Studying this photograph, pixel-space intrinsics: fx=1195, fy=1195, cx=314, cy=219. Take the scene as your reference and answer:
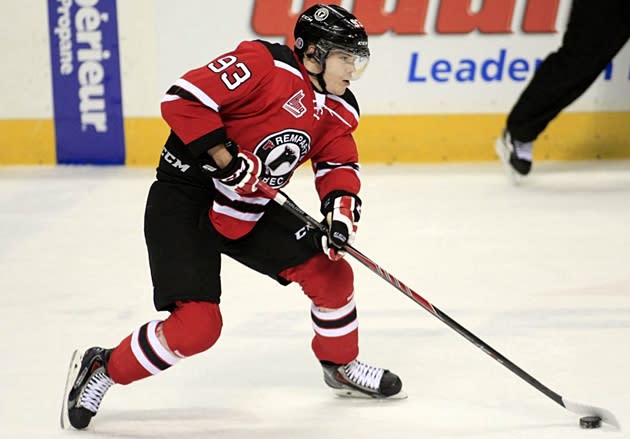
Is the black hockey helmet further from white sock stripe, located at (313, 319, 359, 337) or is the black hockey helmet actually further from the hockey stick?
white sock stripe, located at (313, 319, 359, 337)

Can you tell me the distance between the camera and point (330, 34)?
2592 millimetres

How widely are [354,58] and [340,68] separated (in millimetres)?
38

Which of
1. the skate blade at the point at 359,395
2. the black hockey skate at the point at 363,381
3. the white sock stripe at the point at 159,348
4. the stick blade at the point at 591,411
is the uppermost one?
the white sock stripe at the point at 159,348

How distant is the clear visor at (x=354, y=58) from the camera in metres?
2.61

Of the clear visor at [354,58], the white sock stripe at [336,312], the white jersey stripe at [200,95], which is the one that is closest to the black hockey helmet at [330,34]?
the clear visor at [354,58]

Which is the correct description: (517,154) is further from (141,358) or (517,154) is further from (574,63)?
(141,358)

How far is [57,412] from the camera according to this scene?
2734 mm

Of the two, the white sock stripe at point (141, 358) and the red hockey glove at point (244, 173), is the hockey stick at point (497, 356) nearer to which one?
the red hockey glove at point (244, 173)

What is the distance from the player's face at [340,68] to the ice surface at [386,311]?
2.45ft

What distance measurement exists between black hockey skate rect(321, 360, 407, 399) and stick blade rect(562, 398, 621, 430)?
1.32 ft

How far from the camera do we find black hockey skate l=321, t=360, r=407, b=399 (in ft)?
9.19

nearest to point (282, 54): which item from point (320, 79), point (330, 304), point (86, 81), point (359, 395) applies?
point (320, 79)

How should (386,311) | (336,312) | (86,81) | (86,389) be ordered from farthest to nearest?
1. (86,81)
2. (386,311)
3. (336,312)
4. (86,389)

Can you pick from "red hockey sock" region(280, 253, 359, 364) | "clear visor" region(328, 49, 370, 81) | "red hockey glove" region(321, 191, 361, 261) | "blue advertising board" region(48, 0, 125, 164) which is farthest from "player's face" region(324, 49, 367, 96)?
"blue advertising board" region(48, 0, 125, 164)
